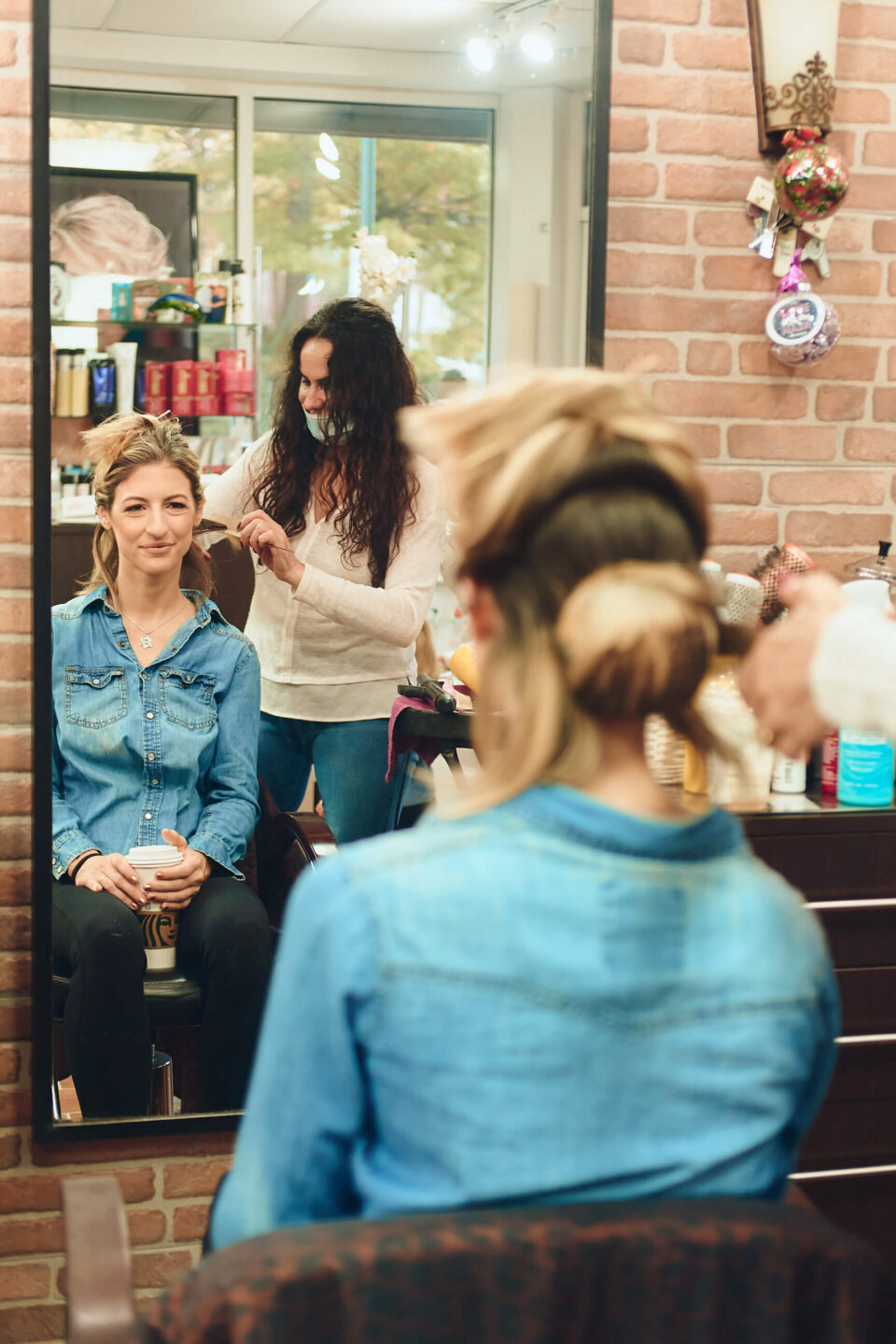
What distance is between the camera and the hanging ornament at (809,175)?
7.07 ft

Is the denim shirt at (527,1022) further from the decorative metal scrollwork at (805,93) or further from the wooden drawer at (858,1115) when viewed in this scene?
the decorative metal scrollwork at (805,93)

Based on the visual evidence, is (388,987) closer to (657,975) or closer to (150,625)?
(657,975)

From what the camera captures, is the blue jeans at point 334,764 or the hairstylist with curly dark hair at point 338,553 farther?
the blue jeans at point 334,764

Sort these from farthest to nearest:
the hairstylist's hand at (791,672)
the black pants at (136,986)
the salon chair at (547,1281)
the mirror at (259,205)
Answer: the black pants at (136,986), the mirror at (259,205), the hairstylist's hand at (791,672), the salon chair at (547,1281)

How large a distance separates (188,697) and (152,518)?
0.92 feet

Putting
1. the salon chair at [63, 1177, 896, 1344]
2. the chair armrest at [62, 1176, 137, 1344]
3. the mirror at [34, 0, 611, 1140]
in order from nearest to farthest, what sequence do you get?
1. the salon chair at [63, 1177, 896, 1344]
2. the chair armrest at [62, 1176, 137, 1344]
3. the mirror at [34, 0, 611, 1140]

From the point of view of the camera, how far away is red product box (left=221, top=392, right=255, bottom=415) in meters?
2.00

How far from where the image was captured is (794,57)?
218cm

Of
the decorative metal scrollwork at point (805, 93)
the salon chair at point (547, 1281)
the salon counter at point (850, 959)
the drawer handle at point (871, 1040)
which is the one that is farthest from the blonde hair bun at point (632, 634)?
the decorative metal scrollwork at point (805, 93)

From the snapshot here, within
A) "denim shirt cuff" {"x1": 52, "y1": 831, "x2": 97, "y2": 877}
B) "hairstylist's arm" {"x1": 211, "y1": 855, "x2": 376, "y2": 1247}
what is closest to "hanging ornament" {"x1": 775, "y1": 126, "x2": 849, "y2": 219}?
"denim shirt cuff" {"x1": 52, "y1": 831, "x2": 97, "y2": 877}

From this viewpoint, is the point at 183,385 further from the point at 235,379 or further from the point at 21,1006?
the point at 21,1006

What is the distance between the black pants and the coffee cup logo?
0.5 inches

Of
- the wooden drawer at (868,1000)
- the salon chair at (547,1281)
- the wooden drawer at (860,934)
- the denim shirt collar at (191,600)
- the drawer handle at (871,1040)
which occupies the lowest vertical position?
the drawer handle at (871,1040)

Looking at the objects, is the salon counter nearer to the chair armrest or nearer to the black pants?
the black pants
